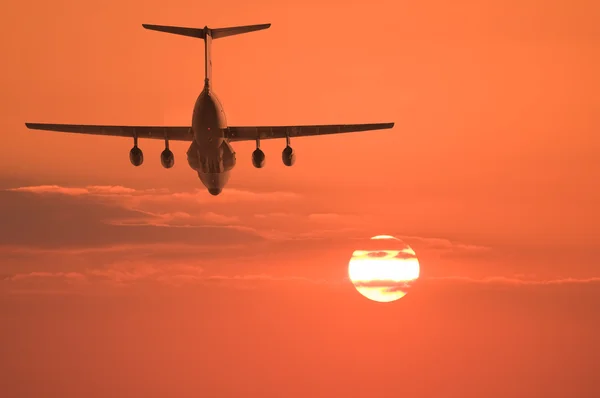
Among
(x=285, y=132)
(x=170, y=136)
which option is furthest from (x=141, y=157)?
(x=285, y=132)

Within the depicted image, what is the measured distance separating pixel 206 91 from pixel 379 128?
12.4m

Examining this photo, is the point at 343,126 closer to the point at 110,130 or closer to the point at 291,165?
the point at 291,165

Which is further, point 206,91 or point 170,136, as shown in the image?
point 170,136

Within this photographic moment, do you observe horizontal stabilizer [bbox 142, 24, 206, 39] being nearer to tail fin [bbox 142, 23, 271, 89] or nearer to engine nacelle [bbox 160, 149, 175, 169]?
tail fin [bbox 142, 23, 271, 89]

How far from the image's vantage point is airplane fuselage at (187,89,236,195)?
8344 cm

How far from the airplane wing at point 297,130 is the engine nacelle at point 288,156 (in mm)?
1374

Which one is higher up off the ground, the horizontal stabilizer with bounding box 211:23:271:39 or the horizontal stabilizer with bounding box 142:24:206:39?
the horizontal stabilizer with bounding box 142:24:206:39

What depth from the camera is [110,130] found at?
92.8 meters

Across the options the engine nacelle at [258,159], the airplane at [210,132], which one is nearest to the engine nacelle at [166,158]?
the airplane at [210,132]

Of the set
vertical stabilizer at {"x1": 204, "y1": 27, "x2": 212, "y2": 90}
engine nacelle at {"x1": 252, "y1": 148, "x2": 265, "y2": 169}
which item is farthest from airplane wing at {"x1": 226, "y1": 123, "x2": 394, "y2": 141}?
vertical stabilizer at {"x1": 204, "y1": 27, "x2": 212, "y2": 90}

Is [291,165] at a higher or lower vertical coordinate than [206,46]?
lower

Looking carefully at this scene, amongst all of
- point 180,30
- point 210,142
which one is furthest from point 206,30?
point 210,142

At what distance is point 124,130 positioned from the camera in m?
92.4

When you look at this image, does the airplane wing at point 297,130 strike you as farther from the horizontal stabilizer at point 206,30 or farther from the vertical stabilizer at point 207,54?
the horizontal stabilizer at point 206,30
